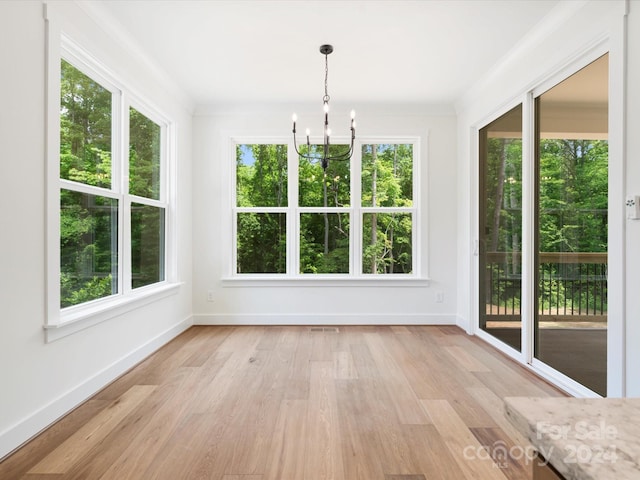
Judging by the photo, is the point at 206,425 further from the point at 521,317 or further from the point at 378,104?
the point at 378,104

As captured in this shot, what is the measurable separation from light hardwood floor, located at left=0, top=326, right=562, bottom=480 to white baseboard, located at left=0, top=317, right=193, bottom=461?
5cm

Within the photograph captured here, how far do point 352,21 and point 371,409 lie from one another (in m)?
2.73

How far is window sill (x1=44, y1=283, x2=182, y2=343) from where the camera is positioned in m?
2.25

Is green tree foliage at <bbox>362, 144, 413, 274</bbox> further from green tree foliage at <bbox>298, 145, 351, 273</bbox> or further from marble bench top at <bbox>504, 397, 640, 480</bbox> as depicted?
marble bench top at <bbox>504, 397, 640, 480</bbox>

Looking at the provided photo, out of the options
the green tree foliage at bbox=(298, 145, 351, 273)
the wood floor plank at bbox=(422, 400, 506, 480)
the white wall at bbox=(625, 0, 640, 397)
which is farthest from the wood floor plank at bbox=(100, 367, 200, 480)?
the white wall at bbox=(625, 0, 640, 397)

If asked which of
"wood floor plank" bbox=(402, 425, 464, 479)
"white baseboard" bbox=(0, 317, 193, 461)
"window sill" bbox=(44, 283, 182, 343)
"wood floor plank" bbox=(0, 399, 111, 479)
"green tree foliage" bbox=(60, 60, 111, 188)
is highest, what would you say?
"green tree foliage" bbox=(60, 60, 111, 188)

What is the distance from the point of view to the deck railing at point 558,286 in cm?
245

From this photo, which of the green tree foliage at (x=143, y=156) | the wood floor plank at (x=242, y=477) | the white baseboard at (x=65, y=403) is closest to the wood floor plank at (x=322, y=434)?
the wood floor plank at (x=242, y=477)

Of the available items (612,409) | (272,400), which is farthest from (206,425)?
(612,409)

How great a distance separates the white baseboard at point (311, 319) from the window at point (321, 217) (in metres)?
0.52

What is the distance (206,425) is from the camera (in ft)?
7.12

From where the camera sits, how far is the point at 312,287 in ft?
15.4

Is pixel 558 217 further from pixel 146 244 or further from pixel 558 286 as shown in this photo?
pixel 146 244

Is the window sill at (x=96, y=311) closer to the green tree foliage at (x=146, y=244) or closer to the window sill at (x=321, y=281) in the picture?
the green tree foliage at (x=146, y=244)
